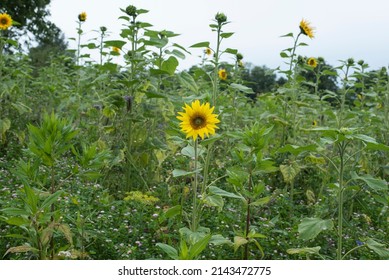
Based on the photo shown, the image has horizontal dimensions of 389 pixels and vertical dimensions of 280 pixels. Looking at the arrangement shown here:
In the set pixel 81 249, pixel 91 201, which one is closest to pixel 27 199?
pixel 81 249

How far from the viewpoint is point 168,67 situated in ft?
9.68

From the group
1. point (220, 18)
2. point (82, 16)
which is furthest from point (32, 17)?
point (220, 18)

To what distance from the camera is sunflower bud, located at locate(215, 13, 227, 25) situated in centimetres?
254

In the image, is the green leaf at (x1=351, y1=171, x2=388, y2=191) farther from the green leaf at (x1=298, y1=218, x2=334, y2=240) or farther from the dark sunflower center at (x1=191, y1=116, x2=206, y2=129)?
the dark sunflower center at (x1=191, y1=116, x2=206, y2=129)

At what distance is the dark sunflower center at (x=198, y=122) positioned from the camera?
2.07 metres

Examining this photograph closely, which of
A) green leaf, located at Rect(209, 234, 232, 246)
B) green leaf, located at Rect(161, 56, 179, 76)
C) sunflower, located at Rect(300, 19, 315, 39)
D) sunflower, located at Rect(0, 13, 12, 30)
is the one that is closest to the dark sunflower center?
green leaf, located at Rect(209, 234, 232, 246)

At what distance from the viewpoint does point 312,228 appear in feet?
6.17

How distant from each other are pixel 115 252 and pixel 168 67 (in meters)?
1.18

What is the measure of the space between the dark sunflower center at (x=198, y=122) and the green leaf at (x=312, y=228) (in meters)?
0.56

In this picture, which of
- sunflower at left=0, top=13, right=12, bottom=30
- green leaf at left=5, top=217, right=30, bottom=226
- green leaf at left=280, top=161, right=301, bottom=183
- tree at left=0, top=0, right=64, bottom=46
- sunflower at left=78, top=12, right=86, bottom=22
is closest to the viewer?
green leaf at left=5, top=217, right=30, bottom=226

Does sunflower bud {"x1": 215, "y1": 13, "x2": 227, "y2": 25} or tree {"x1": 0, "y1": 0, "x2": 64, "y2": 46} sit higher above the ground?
tree {"x1": 0, "y1": 0, "x2": 64, "y2": 46}

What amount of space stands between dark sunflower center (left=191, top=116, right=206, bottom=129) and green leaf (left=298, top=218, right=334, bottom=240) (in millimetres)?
562

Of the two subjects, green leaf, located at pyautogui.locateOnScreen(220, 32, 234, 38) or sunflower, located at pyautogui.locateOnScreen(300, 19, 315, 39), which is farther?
sunflower, located at pyautogui.locateOnScreen(300, 19, 315, 39)

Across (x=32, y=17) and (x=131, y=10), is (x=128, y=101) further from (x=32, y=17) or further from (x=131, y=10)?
(x=32, y=17)
